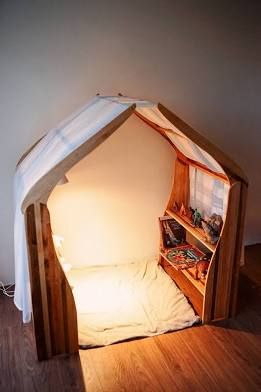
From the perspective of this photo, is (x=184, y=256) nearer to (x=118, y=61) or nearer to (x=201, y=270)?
(x=201, y=270)

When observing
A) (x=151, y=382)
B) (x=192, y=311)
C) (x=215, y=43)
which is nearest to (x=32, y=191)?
(x=151, y=382)

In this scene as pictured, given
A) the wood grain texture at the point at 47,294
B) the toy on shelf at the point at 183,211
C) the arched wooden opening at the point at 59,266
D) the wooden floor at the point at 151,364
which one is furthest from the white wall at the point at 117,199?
the wood grain texture at the point at 47,294

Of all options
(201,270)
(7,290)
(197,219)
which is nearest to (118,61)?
(197,219)

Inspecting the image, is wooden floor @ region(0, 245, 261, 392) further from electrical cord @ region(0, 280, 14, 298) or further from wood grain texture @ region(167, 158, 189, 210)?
wood grain texture @ region(167, 158, 189, 210)

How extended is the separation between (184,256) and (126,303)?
54cm

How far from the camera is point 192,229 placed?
244 cm

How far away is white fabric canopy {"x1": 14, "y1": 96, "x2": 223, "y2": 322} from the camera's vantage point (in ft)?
5.62

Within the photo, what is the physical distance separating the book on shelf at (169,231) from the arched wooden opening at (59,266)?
0.45 meters

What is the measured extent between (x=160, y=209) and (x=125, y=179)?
410mm

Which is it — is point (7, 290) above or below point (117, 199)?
below

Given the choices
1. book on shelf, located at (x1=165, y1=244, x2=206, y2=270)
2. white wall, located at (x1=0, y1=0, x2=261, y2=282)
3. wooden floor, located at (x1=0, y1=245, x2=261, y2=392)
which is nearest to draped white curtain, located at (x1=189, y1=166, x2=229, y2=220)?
book on shelf, located at (x1=165, y1=244, x2=206, y2=270)

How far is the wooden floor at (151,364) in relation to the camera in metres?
1.85

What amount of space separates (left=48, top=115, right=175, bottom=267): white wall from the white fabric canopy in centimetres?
54

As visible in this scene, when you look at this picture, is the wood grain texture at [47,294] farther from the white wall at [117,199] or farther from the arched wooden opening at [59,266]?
the white wall at [117,199]
